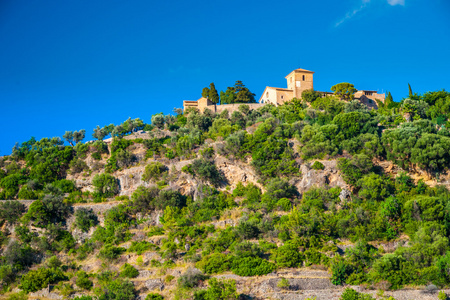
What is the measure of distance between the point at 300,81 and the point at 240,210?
3113 centimetres

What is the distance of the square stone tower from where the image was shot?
218 ft

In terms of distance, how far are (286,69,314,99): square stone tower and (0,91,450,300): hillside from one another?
1143 centimetres

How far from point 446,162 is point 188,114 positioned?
33.4 meters

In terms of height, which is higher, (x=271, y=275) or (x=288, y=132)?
(x=288, y=132)

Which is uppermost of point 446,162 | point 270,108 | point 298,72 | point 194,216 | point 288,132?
point 298,72

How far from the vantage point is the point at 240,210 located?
137 feet

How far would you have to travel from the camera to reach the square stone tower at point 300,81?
66525 mm

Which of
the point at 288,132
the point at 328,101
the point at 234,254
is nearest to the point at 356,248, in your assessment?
the point at 234,254

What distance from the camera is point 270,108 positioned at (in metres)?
60.3

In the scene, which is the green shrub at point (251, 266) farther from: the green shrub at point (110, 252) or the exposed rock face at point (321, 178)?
the exposed rock face at point (321, 178)

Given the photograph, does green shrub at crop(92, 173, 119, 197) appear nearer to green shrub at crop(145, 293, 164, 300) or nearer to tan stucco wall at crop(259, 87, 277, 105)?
green shrub at crop(145, 293, 164, 300)

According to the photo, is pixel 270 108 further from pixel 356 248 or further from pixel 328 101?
pixel 356 248

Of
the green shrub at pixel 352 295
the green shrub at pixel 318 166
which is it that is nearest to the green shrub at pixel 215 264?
the green shrub at pixel 352 295

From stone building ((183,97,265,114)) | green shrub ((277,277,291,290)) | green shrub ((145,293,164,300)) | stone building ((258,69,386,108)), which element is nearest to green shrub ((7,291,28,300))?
green shrub ((145,293,164,300))
